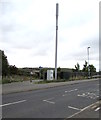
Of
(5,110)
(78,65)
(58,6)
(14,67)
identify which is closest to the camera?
(5,110)

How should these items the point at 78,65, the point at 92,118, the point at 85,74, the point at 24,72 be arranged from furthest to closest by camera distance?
the point at 78,65
the point at 85,74
the point at 24,72
the point at 92,118

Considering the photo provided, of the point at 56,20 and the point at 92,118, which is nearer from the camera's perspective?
the point at 92,118

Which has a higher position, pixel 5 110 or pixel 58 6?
pixel 58 6

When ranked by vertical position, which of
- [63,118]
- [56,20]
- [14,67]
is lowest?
[63,118]

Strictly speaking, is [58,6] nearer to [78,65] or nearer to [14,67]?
[14,67]

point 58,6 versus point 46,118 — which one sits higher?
point 58,6

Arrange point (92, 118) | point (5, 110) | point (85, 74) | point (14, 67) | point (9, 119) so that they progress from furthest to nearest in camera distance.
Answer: point (85, 74) → point (14, 67) → point (5, 110) → point (92, 118) → point (9, 119)

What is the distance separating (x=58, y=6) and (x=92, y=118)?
3061cm

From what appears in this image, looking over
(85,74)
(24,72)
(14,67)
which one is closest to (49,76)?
(14,67)

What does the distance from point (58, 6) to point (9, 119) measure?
31.3 metres

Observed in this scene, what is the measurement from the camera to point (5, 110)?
11805 mm

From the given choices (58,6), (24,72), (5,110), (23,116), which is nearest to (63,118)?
(23,116)

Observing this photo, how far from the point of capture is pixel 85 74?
6681 cm

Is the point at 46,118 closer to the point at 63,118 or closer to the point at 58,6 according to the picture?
the point at 63,118
